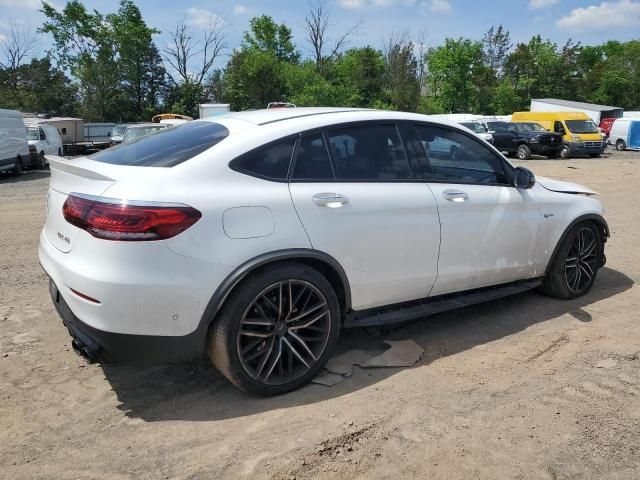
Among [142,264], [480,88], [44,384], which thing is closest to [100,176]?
[142,264]

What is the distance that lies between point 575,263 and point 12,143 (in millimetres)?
17995

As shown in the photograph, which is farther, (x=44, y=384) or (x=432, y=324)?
(x=432, y=324)

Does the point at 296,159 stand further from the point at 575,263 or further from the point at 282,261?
the point at 575,263

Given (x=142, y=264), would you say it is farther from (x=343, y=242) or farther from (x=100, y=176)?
(x=343, y=242)

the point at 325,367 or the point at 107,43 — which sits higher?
the point at 107,43

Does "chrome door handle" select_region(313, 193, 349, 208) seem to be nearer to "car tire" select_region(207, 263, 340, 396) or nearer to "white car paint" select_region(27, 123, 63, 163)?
"car tire" select_region(207, 263, 340, 396)

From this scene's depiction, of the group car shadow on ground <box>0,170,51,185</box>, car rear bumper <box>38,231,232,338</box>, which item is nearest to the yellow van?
car shadow on ground <box>0,170,51,185</box>

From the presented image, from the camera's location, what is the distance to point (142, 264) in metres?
2.72

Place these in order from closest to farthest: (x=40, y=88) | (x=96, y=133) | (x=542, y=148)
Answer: (x=542, y=148) < (x=96, y=133) < (x=40, y=88)

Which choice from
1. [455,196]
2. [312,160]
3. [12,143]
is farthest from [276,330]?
[12,143]

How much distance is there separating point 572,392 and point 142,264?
2638 millimetres

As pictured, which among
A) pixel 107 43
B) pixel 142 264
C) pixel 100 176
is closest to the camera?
pixel 142 264

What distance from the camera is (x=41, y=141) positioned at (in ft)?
68.4

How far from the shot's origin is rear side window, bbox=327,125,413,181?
3465 millimetres
